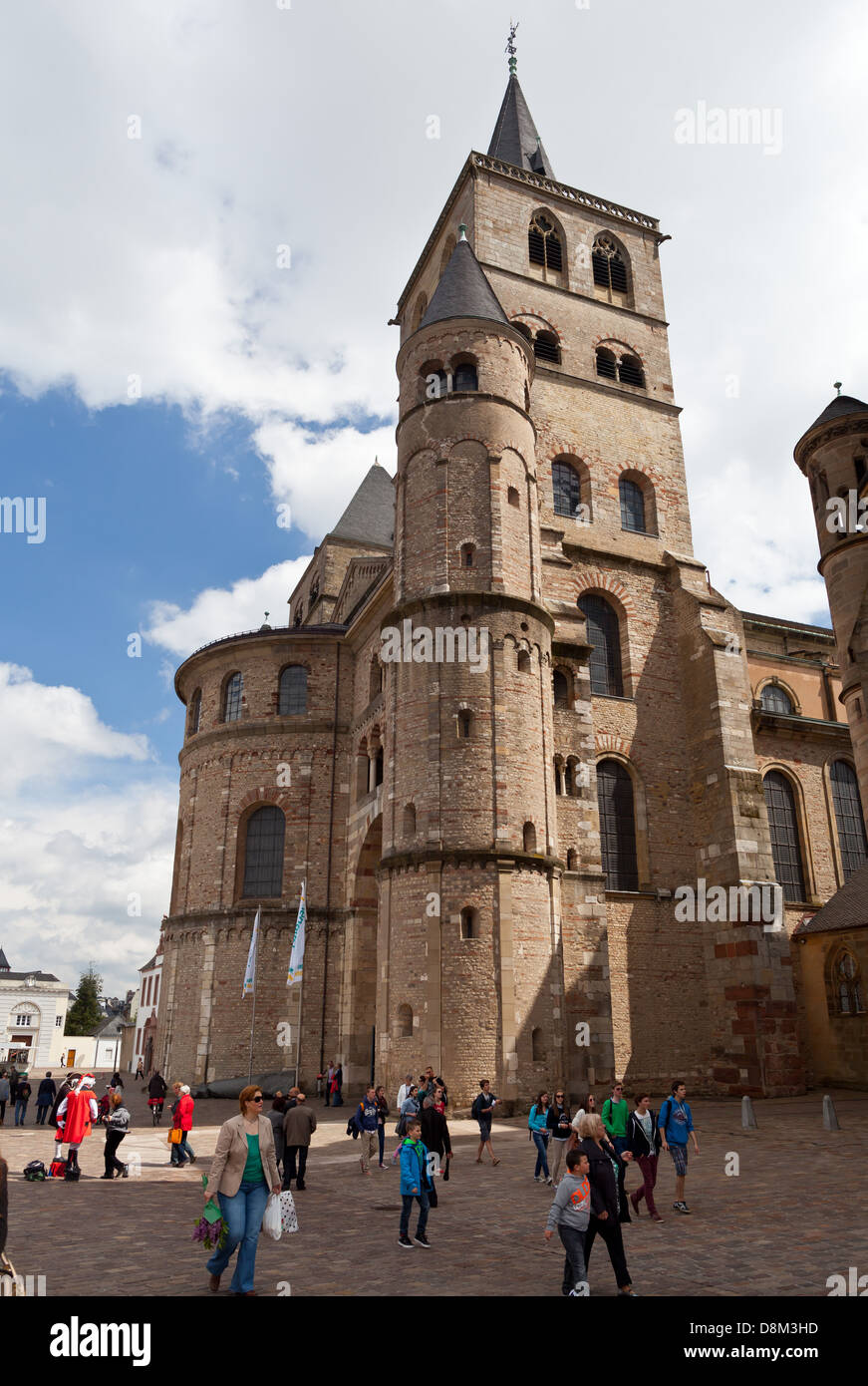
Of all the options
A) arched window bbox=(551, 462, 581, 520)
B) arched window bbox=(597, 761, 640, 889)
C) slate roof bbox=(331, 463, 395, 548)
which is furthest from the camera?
slate roof bbox=(331, 463, 395, 548)

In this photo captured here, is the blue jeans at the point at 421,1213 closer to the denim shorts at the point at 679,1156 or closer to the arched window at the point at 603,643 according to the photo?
the denim shorts at the point at 679,1156

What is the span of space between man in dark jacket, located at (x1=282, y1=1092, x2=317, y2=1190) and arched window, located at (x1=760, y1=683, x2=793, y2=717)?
84.1ft

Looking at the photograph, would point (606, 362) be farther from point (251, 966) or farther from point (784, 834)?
point (251, 966)

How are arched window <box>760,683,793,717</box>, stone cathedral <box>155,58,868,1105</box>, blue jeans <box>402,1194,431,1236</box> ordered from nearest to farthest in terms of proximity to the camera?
1. blue jeans <box>402,1194,431,1236</box>
2. stone cathedral <box>155,58,868,1105</box>
3. arched window <box>760,683,793,717</box>

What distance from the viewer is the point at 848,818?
31141 millimetres

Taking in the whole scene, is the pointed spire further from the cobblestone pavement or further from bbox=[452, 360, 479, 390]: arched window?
the cobblestone pavement

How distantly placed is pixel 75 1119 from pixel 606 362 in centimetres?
3039

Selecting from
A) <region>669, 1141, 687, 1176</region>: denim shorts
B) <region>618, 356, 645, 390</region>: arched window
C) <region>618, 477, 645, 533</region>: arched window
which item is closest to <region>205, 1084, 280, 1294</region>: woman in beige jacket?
<region>669, 1141, 687, 1176</region>: denim shorts

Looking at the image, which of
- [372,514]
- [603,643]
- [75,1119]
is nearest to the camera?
[75,1119]

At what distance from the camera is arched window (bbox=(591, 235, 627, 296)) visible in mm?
36625

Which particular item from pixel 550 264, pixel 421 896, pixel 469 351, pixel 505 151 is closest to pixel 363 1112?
pixel 421 896

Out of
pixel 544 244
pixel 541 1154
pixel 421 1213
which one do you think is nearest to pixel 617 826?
pixel 541 1154

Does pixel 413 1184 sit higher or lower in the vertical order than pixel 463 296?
lower

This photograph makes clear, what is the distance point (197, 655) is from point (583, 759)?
17.0m
